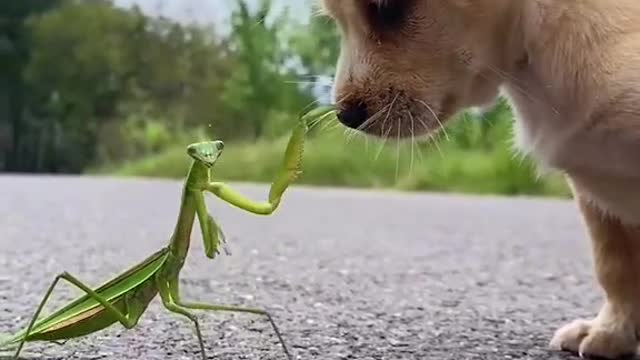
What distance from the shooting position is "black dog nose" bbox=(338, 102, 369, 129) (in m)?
1.56

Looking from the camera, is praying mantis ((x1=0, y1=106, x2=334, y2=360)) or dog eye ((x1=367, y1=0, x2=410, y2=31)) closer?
praying mantis ((x1=0, y1=106, x2=334, y2=360))

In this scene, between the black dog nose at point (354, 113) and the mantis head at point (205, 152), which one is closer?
the mantis head at point (205, 152)

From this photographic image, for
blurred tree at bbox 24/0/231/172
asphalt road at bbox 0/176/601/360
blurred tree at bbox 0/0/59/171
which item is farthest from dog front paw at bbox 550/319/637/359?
blurred tree at bbox 0/0/59/171

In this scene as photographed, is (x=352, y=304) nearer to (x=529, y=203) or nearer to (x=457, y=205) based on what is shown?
(x=457, y=205)

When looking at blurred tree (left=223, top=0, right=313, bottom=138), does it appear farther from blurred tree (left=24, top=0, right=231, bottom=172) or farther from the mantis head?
the mantis head

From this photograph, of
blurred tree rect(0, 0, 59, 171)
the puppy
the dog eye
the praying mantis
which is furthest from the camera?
blurred tree rect(0, 0, 59, 171)

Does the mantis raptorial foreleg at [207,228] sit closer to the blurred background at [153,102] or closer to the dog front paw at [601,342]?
the dog front paw at [601,342]

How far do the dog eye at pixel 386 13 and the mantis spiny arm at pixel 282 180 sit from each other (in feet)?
0.89

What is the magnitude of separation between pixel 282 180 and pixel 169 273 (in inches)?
7.0

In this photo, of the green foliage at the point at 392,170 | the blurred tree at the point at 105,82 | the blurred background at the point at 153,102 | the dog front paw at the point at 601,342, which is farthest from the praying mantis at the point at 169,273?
the blurred tree at the point at 105,82

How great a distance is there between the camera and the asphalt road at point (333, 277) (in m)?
1.64

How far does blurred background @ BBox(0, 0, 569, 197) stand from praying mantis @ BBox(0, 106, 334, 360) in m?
6.28

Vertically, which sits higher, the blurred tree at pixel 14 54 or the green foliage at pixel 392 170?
the blurred tree at pixel 14 54

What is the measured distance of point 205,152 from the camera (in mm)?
1317
